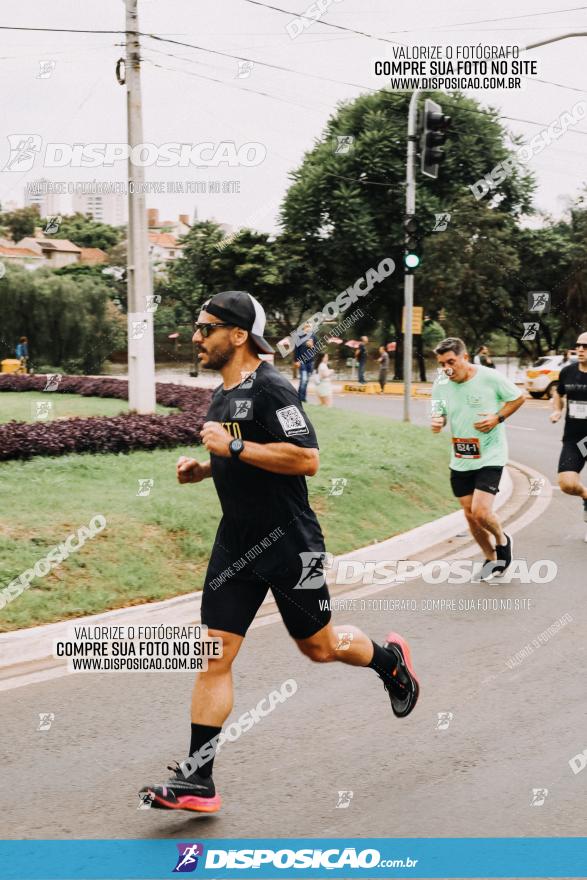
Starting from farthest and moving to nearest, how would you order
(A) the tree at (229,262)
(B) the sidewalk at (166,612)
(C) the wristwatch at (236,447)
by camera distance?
(A) the tree at (229,262) → (B) the sidewalk at (166,612) → (C) the wristwatch at (236,447)

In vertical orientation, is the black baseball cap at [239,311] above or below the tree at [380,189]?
below

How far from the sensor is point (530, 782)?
4.28 meters

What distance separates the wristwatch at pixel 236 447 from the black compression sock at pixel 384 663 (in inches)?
51.5

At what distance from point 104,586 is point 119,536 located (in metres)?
0.86

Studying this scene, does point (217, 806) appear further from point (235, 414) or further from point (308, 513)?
point (235, 414)

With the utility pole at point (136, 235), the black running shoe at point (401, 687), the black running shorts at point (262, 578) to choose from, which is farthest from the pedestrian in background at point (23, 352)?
the black running shorts at point (262, 578)

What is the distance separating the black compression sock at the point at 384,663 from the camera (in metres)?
4.64

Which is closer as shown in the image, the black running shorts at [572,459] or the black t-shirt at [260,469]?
the black t-shirt at [260,469]

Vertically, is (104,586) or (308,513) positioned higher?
(308,513)

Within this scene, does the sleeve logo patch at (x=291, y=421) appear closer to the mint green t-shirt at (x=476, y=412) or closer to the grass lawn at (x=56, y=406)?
the mint green t-shirt at (x=476, y=412)

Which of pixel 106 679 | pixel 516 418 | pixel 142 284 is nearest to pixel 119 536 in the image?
pixel 106 679

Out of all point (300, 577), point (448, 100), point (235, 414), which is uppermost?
point (448, 100)

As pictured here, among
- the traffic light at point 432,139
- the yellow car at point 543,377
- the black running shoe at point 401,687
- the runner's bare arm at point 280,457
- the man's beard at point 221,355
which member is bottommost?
the yellow car at point 543,377

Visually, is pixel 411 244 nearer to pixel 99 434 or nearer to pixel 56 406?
pixel 56 406
